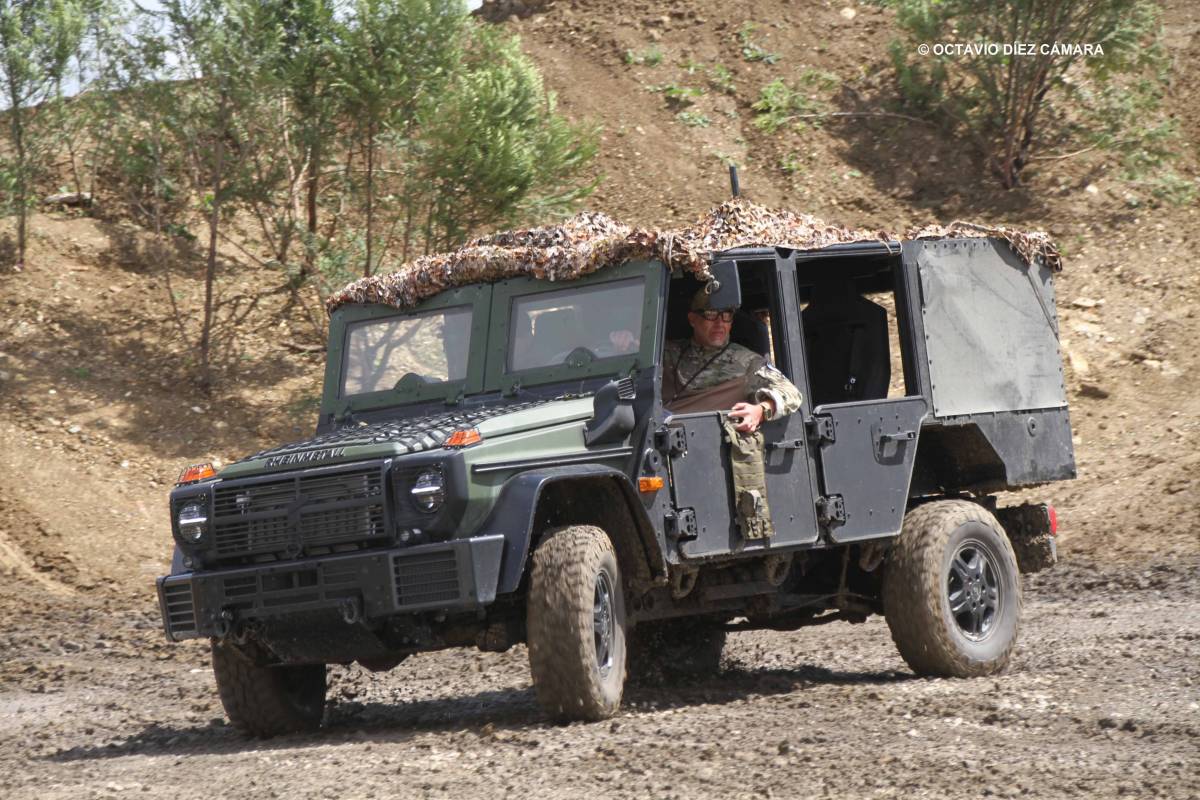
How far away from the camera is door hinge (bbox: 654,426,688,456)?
283 inches

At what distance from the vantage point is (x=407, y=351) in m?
8.10

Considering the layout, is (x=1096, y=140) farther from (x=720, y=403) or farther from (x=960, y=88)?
(x=720, y=403)

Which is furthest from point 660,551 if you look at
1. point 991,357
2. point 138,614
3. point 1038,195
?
point 1038,195

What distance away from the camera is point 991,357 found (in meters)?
8.78

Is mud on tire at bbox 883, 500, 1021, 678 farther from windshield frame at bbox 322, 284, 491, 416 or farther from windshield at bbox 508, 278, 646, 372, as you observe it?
windshield frame at bbox 322, 284, 491, 416

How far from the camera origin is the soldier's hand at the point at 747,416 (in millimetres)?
7422

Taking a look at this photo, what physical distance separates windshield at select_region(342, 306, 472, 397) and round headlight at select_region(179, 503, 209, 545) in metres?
1.29

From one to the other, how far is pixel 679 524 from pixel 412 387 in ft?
5.17

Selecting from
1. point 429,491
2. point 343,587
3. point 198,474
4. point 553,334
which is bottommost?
point 343,587

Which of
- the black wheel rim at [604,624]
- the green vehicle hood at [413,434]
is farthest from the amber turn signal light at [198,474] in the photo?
the black wheel rim at [604,624]

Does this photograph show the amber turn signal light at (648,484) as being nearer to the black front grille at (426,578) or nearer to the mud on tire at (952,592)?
the black front grille at (426,578)

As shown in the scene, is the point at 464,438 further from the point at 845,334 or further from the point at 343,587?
the point at 845,334

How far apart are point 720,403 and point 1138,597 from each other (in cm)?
495

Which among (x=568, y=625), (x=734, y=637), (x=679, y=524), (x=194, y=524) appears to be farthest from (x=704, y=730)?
(x=734, y=637)
